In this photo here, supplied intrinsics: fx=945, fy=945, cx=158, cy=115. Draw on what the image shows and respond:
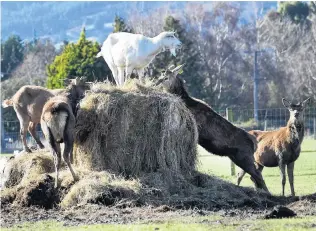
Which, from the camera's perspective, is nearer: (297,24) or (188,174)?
(188,174)

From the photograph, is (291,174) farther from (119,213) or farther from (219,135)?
(119,213)

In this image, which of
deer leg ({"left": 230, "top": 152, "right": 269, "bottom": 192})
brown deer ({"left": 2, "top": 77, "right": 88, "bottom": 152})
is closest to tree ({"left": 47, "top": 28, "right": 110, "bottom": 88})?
brown deer ({"left": 2, "top": 77, "right": 88, "bottom": 152})

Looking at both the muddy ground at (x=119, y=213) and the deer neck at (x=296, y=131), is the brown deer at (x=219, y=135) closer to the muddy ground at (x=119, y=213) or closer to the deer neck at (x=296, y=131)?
the deer neck at (x=296, y=131)

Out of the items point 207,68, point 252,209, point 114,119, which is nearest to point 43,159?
point 114,119

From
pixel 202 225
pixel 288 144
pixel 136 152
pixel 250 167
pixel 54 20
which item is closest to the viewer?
pixel 202 225

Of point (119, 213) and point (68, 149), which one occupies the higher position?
point (68, 149)

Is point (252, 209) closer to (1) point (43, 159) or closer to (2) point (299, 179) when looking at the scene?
(1) point (43, 159)

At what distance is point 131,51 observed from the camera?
66.2 ft

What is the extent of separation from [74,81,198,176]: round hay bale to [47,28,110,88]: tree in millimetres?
24909

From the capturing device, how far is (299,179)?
23.5 m

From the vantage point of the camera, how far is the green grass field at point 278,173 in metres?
20.8

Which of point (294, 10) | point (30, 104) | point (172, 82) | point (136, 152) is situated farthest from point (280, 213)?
point (294, 10)

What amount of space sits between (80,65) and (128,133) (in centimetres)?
2752

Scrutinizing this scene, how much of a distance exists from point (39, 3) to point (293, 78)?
11846 centimetres
